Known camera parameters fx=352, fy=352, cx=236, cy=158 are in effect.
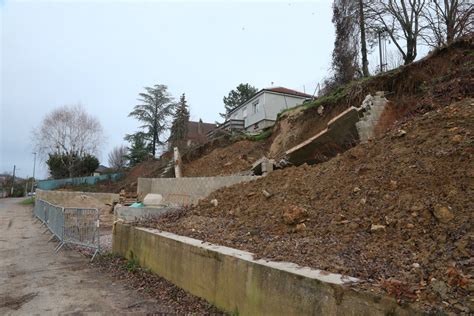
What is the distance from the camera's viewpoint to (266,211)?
6090mm

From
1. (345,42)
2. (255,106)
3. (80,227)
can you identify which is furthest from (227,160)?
(255,106)

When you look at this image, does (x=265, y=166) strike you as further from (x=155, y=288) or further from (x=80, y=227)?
(x=155, y=288)

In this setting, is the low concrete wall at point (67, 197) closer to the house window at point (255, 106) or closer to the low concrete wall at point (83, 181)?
the low concrete wall at point (83, 181)

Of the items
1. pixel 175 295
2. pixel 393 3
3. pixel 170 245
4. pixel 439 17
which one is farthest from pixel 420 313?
pixel 393 3

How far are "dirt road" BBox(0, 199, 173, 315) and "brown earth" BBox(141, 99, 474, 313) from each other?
142cm

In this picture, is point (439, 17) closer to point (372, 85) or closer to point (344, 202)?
point (372, 85)

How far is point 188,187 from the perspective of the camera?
1470 cm

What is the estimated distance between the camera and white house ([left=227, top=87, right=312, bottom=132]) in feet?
103

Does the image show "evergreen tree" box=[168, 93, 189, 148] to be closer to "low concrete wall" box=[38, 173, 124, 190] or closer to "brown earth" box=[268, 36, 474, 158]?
"low concrete wall" box=[38, 173, 124, 190]

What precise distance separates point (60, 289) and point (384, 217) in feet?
17.0

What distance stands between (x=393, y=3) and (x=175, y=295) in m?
18.5

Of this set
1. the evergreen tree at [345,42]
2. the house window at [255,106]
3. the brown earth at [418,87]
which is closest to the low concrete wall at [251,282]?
the brown earth at [418,87]

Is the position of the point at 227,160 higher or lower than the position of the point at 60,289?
higher

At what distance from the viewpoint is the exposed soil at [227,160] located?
62.0 feet
